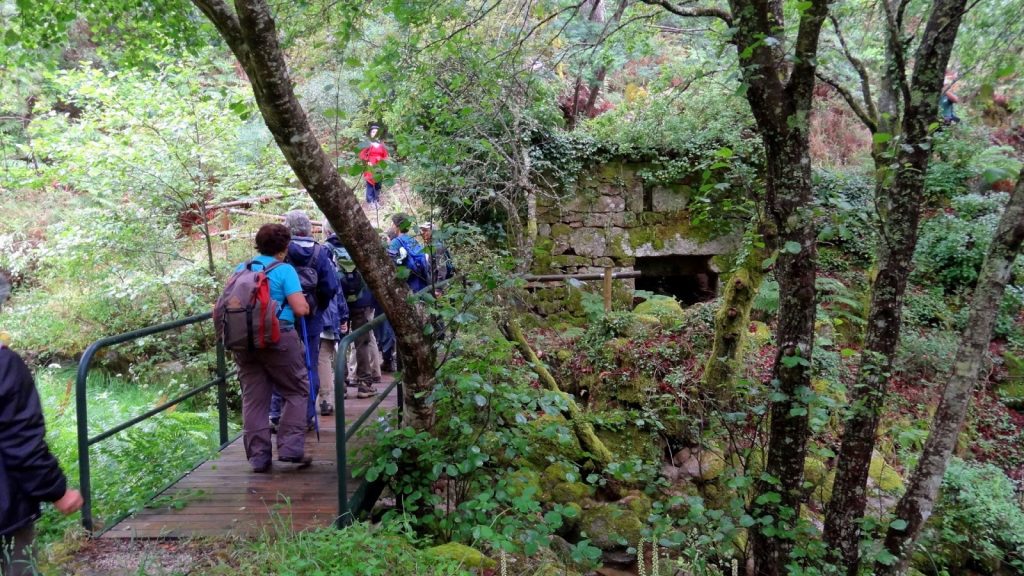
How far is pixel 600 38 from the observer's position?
14.3ft

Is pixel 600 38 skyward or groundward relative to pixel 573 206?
skyward

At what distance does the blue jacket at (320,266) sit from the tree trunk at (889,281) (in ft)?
11.2

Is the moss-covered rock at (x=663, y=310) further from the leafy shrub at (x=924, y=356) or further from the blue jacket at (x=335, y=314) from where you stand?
the blue jacket at (x=335, y=314)

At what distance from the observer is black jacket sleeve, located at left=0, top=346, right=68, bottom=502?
2.13 metres

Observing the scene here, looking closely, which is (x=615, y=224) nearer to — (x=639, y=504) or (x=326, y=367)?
(x=639, y=504)

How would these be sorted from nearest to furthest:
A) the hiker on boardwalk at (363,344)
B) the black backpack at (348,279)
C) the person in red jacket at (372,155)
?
the person in red jacket at (372,155), the black backpack at (348,279), the hiker on boardwalk at (363,344)

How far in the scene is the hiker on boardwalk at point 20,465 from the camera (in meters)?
2.13

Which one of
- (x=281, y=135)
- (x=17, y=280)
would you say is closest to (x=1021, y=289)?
(x=281, y=135)

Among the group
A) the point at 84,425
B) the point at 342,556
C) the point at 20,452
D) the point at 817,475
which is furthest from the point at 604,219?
the point at 20,452

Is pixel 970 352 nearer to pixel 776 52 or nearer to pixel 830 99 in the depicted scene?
pixel 776 52

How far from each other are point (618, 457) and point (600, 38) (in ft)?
12.3

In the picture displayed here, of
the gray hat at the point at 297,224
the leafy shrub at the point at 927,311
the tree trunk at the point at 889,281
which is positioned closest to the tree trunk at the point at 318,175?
the gray hat at the point at 297,224

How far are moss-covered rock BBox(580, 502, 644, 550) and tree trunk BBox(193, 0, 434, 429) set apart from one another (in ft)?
6.79

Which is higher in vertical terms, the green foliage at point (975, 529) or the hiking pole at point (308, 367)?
the hiking pole at point (308, 367)
